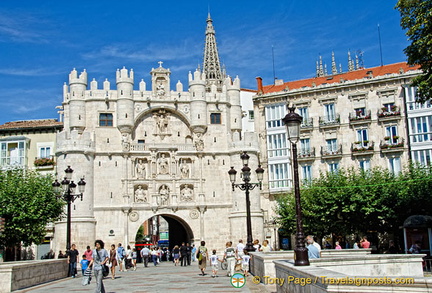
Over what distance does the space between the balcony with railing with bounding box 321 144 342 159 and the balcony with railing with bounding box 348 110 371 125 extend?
100 inches

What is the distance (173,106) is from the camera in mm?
48938

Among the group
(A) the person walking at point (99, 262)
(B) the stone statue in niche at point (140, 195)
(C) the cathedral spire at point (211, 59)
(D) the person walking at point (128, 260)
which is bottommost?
(D) the person walking at point (128, 260)

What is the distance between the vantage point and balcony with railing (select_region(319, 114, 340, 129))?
49.3 metres

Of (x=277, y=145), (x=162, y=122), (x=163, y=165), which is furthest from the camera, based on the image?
(x=277, y=145)

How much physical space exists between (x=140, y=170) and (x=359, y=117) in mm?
20192

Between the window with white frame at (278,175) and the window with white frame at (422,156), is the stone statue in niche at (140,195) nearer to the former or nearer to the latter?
the window with white frame at (278,175)

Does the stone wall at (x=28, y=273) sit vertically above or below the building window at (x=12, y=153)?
below

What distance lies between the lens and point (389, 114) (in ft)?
155

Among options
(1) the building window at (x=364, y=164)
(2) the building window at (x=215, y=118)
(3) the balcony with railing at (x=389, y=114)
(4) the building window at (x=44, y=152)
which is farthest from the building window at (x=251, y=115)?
(4) the building window at (x=44, y=152)

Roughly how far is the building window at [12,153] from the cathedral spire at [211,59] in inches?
1919

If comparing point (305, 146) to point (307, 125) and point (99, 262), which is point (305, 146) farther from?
point (99, 262)

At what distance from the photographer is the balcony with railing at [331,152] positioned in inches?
1913

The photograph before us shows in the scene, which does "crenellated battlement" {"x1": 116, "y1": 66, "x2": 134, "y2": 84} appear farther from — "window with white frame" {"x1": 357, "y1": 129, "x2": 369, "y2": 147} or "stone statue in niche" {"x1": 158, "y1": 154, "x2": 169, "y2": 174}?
"window with white frame" {"x1": 357, "y1": 129, "x2": 369, "y2": 147}

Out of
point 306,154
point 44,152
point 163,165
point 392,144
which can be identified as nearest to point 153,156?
point 163,165
